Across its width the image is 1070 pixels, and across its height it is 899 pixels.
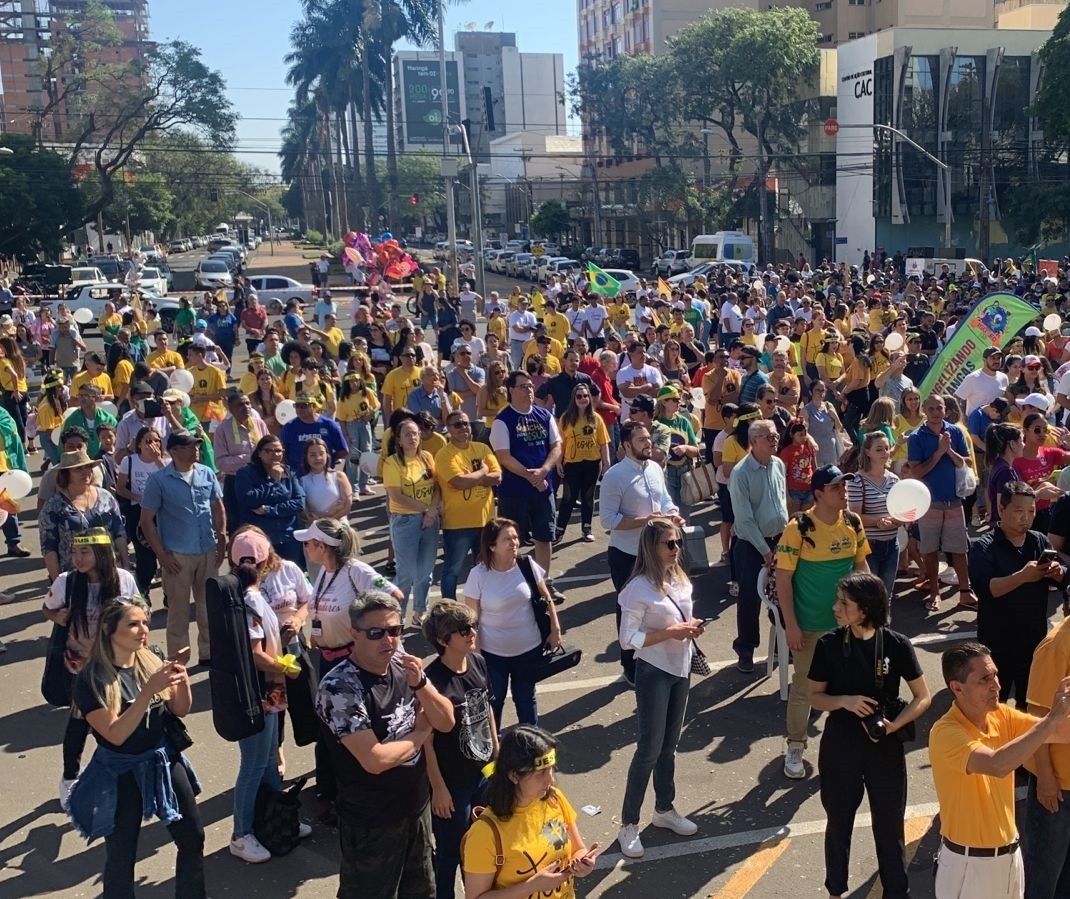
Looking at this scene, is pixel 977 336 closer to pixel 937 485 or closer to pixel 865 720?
pixel 937 485

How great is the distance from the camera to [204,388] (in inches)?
474

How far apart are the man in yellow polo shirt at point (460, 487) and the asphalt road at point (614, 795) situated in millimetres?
723

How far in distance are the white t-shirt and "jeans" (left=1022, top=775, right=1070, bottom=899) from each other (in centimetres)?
239

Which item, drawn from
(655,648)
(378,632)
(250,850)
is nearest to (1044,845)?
(655,648)

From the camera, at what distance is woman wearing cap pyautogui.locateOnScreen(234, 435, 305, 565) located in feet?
24.7

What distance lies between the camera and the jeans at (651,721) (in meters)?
5.21

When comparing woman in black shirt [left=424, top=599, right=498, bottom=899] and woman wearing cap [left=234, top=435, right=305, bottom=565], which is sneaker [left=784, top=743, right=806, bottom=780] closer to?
woman in black shirt [left=424, top=599, right=498, bottom=899]

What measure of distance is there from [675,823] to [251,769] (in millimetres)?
2065

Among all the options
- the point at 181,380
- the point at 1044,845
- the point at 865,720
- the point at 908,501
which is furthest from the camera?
the point at 181,380

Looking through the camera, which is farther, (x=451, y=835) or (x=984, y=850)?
(x=451, y=835)

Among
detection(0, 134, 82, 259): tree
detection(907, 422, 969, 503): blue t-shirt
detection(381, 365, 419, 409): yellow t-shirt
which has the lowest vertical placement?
detection(907, 422, 969, 503): blue t-shirt

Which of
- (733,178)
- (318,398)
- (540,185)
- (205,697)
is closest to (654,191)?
(733,178)

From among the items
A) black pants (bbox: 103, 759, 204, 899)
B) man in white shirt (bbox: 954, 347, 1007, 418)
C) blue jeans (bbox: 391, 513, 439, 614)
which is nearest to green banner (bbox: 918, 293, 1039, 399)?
man in white shirt (bbox: 954, 347, 1007, 418)

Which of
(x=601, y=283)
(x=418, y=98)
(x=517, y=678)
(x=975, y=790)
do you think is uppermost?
(x=418, y=98)
